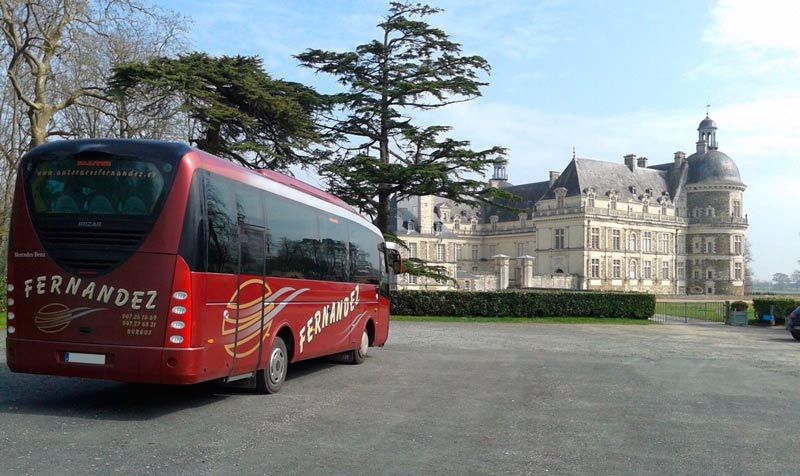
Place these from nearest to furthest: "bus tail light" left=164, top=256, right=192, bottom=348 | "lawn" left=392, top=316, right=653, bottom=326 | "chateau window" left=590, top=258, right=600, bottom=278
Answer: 1. "bus tail light" left=164, top=256, right=192, bottom=348
2. "lawn" left=392, top=316, right=653, bottom=326
3. "chateau window" left=590, top=258, right=600, bottom=278

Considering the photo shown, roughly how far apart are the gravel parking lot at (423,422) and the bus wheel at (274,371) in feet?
0.62

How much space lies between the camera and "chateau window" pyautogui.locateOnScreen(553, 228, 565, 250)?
283 ft

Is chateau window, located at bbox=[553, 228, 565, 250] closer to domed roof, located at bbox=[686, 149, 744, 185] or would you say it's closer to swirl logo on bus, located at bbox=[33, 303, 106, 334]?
domed roof, located at bbox=[686, 149, 744, 185]

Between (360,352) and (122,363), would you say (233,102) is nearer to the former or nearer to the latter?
(360,352)

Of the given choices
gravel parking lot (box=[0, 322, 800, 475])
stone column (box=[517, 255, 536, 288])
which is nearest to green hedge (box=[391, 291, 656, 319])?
gravel parking lot (box=[0, 322, 800, 475])

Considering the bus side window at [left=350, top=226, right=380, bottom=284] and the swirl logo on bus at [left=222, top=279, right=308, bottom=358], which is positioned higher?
the bus side window at [left=350, top=226, right=380, bottom=284]

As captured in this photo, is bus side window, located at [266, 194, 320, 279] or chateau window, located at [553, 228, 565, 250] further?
chateau window, located at [553, 228, 565, 250]

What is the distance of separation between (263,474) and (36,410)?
4017 mm

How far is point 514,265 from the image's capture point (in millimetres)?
84812

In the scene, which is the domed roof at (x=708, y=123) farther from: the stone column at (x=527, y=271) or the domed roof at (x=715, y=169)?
the stone column at (x=527, y=271)

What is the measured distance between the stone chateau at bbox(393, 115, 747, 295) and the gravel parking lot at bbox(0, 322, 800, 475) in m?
67.2

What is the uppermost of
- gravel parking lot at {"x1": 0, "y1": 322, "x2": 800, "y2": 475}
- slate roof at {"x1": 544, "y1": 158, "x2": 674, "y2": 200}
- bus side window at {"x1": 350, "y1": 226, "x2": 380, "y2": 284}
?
slate roof at {"x1": 544, "y1": 158, "x2": 674, "y2": 200}

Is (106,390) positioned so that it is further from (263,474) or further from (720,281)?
(720,281)

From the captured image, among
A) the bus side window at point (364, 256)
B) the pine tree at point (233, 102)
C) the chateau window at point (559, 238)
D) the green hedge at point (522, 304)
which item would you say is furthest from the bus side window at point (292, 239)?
the chateau window at point (559, 238)
